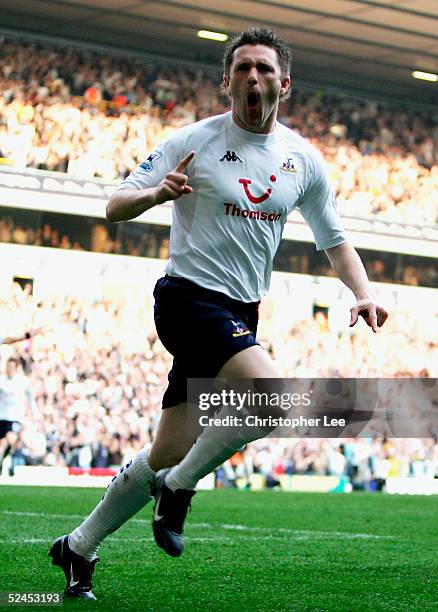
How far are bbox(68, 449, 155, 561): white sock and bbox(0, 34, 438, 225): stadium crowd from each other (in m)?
16.6

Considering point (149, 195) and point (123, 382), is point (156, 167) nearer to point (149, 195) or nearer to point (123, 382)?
point (149, 195)

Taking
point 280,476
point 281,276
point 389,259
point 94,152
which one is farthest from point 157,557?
point 389,259

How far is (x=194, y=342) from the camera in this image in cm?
426

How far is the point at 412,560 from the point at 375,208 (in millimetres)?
19128

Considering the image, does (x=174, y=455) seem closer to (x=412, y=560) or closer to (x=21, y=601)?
(x=21, y=601)

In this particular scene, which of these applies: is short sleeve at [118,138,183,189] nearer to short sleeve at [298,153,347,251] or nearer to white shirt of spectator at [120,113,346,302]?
white shirt of spectator at [120,113,346,302]

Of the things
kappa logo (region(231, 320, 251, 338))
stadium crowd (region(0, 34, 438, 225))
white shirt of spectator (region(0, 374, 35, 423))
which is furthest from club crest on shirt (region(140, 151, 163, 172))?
stadium crowd (region(0, 34, 438, 225))

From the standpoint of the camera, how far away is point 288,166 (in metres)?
4.59

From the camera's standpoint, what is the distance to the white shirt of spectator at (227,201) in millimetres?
4387

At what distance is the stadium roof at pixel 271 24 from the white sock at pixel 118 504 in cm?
1924

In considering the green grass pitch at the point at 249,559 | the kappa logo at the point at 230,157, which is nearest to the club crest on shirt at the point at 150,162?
the kappa logo at the point at 230,157

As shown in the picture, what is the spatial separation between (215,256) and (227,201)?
21 centimetres

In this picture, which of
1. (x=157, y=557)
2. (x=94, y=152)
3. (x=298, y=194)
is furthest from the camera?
(x=94, y=152)

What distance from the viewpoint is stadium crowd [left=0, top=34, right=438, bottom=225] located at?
21344 mm
